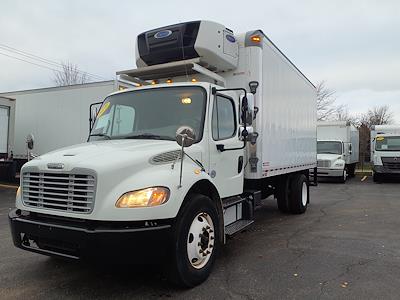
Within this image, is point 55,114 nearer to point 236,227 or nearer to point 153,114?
point 153,114

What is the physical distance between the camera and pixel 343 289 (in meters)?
4.56

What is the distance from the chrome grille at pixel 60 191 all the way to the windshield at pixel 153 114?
1312 mm

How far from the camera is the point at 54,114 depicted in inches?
579

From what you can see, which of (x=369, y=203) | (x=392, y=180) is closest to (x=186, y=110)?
(x=369, y=203)

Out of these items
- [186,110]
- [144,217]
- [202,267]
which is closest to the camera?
[144,217]

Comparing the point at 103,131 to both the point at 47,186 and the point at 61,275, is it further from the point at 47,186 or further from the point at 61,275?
the point at 61,275

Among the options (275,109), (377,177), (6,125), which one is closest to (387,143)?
(377,177)

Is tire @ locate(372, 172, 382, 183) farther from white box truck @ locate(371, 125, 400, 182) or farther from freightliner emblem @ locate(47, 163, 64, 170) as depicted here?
freightliner emblem @ locate(47, 163, 64, 170)

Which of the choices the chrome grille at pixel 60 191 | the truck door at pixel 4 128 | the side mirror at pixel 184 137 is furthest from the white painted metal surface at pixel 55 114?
the side mirror at pixel 184 137

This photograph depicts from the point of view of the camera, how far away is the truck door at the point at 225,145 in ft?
17.9

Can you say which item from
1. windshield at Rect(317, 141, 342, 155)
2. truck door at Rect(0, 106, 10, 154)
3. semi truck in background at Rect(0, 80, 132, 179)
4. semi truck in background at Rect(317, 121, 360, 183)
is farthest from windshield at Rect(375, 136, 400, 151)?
truck door at Rect(0, 106, 10, 154)

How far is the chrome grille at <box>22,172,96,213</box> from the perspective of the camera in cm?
402

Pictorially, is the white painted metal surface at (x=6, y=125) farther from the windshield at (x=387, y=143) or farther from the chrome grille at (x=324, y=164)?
the windshield at (x=387, y=143)

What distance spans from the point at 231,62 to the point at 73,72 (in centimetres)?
3625
